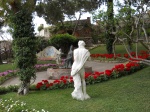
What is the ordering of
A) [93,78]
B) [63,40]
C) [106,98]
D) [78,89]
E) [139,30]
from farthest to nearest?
[63,40] < [93,78] < [78,89] < [106,98] < [139,30]

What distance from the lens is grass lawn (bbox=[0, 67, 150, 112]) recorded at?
654 cm

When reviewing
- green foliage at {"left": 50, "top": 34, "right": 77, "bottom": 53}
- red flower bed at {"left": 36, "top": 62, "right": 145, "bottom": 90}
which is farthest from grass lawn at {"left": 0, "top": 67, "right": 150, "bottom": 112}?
green foliage at {"left": 50, "top": 34, "right": 77, "bottom": 53}

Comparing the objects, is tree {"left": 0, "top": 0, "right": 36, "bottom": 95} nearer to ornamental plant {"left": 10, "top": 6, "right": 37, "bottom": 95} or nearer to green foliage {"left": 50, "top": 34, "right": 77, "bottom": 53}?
ornamental plant {"left": 10, "top": 6, "right": 37, "bottom": 95}

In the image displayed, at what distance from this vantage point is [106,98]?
750 centimetres

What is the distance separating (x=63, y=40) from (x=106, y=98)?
57.8 ft

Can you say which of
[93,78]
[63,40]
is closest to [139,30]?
[93,78]

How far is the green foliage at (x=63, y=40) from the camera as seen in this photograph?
81.0 feet

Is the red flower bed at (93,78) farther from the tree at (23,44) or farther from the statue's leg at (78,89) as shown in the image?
the statue's leg at (78,89)

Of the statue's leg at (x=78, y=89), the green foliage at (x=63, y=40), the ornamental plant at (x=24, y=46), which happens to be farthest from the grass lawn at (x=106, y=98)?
the green foliage at (x=63, y=40)

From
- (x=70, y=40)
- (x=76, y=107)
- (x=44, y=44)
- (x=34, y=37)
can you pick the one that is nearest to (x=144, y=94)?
(x=76, y=107)

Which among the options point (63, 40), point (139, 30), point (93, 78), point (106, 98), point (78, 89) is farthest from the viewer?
point (63, 40)

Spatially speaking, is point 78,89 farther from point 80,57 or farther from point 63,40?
point 63,40

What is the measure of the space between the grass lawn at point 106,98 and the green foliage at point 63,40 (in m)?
15.1

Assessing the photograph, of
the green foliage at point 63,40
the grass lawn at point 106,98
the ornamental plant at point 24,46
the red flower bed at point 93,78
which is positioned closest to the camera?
the grass lawn at point 106,98
